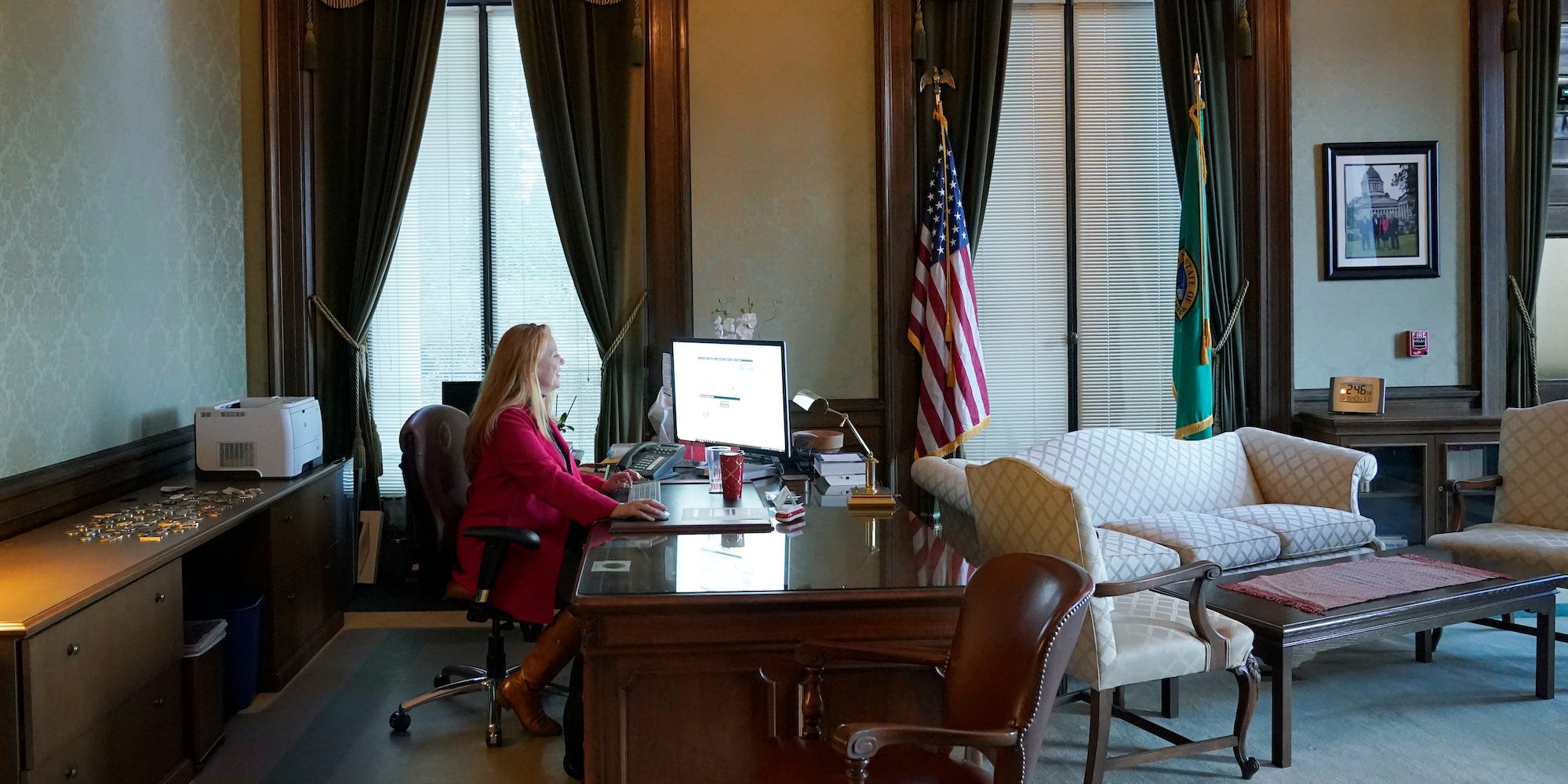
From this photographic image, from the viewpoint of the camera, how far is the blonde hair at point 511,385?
10.9 feet

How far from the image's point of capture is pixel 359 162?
16.3 ft

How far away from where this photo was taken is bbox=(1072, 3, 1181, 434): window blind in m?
5.34

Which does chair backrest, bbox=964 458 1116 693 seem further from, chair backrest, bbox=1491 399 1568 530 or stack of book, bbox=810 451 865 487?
chair backrest, bbox=1491 399 1568 530

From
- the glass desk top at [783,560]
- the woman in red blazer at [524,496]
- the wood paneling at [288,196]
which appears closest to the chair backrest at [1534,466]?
the glass desk top at [783,560]

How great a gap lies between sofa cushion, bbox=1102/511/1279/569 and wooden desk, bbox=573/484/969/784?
1979 mm

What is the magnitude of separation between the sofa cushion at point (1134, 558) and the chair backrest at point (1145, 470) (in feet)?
1.52

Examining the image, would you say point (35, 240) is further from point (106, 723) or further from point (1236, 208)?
point (1236, 208)

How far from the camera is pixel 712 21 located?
4.98m

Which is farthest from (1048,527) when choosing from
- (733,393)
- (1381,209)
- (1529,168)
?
(1529,168)

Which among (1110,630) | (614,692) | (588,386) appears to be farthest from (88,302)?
(1110,630)

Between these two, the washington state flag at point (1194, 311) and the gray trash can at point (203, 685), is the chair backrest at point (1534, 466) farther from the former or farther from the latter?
the gray trash can at point (203, 685)

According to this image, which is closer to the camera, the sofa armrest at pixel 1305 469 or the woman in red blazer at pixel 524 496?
the woman in red blazer at pixel 524 496

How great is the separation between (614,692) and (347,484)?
2993 mm

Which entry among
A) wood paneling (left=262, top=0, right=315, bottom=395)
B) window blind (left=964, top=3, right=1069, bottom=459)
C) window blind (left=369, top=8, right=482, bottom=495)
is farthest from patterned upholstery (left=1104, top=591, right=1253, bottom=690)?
wood paneling (left=262, top=0, right=315, bottom=395)
